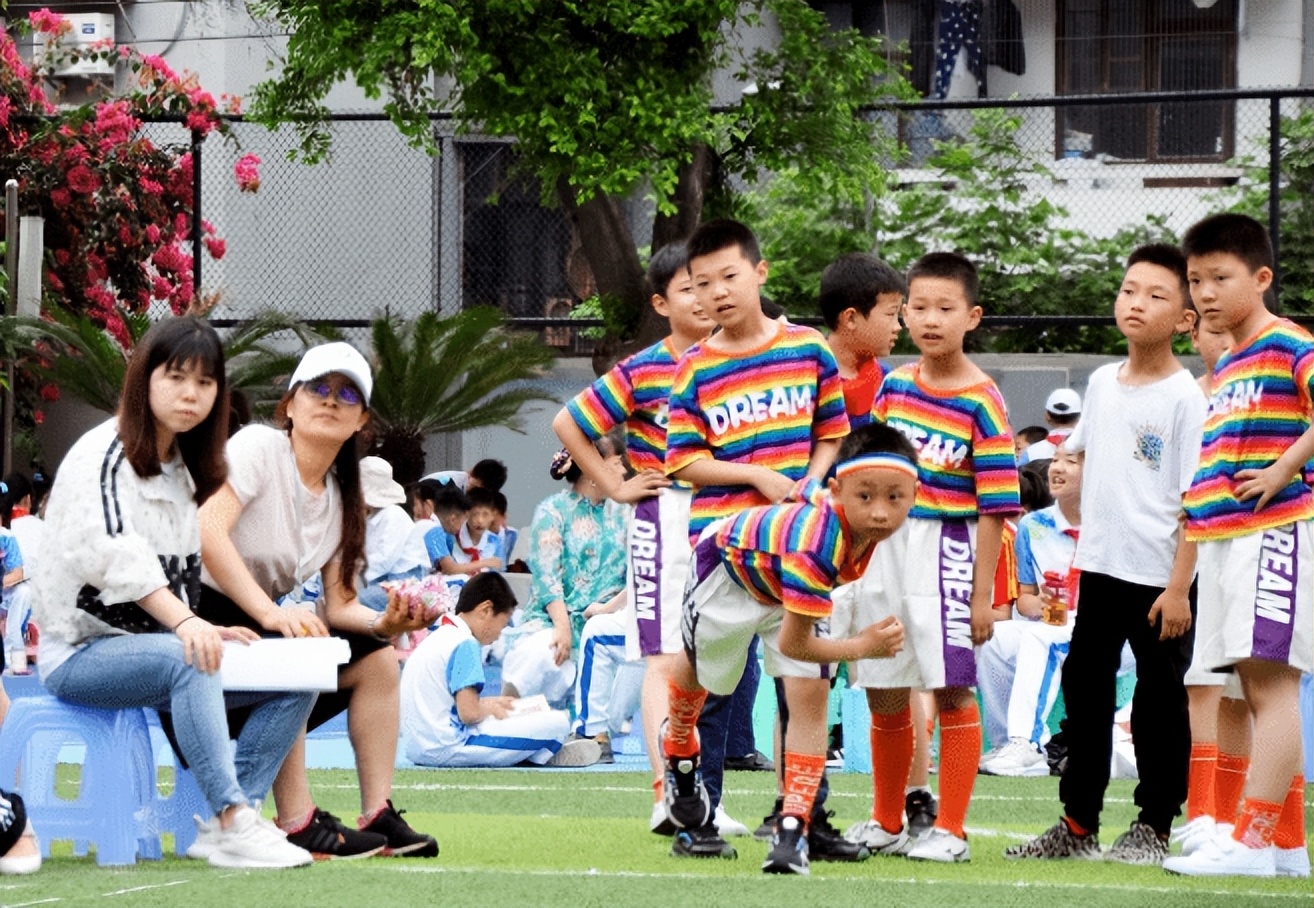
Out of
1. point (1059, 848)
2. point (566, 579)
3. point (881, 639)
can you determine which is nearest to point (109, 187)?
point (566, 579)

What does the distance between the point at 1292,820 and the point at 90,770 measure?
3150 millimetres

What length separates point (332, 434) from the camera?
5.97 m

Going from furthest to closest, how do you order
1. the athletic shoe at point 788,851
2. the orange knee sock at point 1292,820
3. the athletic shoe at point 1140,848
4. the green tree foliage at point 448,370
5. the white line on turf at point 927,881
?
the green tree foliage at point 448,370
the athletic shoe at point 1140,848
the orange knee sock at point 1292,820
the athletic shoe at point 788,851
the white line on turf at point 927,881

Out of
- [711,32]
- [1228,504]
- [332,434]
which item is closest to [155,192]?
[711,32]

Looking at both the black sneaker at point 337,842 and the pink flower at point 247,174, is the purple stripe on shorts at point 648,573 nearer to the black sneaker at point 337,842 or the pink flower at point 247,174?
the black sneaker at point 337,842

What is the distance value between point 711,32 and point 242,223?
638 cm

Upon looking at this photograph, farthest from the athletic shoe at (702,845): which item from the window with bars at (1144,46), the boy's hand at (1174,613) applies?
the window with bars at (1144,46)

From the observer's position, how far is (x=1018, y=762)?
9492mm

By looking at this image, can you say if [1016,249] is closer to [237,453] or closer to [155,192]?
[155,192]

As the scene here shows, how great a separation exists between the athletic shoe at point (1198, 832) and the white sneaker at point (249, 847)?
2399mm

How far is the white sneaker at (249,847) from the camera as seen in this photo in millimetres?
5434

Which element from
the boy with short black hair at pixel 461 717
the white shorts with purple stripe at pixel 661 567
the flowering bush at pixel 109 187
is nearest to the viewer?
the white shorts with purple stripe at pixel 661 567

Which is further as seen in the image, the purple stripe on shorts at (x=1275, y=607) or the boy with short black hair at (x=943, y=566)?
the boy with short black hair at (x=943, y=566)

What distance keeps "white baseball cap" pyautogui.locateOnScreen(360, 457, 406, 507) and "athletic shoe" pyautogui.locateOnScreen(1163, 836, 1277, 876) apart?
13.5 feet
